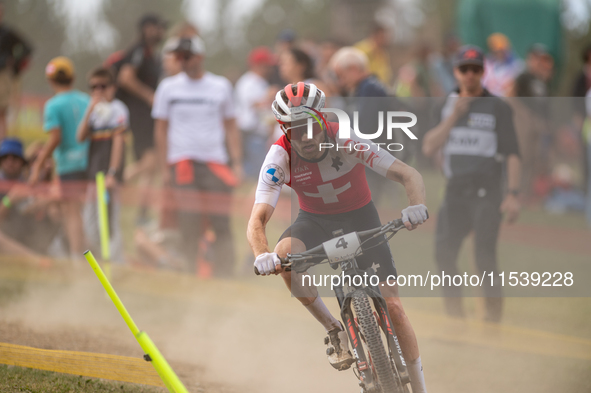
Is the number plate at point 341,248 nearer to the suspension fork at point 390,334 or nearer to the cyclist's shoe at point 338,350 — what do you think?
the suspension fork at point 390,334

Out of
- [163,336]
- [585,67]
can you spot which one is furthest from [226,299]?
[585,67]

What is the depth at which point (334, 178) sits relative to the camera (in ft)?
15.2

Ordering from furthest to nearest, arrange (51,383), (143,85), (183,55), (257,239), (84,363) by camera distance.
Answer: (143,85) → (183,55) → (84,363) → (51,383) → (257,239)

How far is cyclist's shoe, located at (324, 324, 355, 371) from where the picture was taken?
15.0ft

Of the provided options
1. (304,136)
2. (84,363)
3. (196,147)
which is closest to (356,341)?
(304,136)

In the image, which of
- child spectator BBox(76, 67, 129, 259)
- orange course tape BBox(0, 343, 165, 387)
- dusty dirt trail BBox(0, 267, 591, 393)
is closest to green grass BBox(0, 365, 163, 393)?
orange course tape BBox(0, 343, 165, 387)

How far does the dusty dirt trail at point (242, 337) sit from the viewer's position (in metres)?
6.09

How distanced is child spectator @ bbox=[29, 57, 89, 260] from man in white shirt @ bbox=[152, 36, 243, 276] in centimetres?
113

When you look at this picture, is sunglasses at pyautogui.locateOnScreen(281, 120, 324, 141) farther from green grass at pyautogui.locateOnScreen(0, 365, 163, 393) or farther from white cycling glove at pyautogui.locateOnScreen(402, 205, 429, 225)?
green grass at pyautogui.locateOnScreen(0, 365, 163, 393)

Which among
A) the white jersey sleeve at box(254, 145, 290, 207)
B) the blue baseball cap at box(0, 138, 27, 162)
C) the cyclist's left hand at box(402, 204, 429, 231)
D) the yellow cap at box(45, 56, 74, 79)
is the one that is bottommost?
the cyclist's left hand at box(402, 204, 429, 231)

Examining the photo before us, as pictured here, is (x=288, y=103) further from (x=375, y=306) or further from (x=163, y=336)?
(x=163, y=336)

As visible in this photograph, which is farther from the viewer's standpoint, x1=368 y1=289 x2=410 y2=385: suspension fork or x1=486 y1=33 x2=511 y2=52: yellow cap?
x1=486 y1=33 x2=511 y2=52: yellow cap

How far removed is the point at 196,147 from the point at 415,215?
552 cm

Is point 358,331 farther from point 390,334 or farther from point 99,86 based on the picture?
point 99,86
